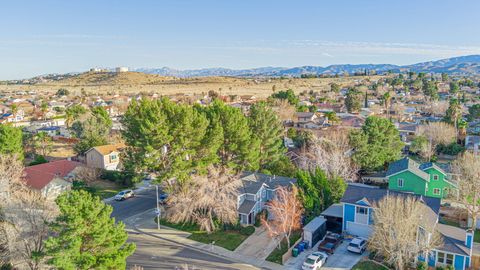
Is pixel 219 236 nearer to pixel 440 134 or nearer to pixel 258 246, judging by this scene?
pixel 258 246

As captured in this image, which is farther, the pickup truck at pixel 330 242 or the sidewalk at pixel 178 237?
the pickup truck at pixel 330 242

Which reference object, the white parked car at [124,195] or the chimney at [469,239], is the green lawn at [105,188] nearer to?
the white parked car at [124,195]

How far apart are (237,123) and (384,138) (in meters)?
22.1

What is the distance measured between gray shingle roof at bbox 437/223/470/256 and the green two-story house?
1157cm

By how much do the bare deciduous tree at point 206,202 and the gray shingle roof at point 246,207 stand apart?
0.71 metres

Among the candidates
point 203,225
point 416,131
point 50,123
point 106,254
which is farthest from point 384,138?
point 50,123

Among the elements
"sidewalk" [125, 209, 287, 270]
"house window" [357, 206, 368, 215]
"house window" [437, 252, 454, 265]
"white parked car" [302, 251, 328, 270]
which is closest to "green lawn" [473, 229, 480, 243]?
"house window" [437, 252, 454, 265]

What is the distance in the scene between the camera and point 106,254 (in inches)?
895

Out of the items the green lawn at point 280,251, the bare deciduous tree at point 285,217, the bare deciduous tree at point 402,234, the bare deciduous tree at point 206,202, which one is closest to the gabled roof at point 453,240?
the bare deciduous tree at point 402,234

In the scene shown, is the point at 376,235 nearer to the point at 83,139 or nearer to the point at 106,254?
the point at 106,254

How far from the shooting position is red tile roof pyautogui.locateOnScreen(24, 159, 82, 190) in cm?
4294

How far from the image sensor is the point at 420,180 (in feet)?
134

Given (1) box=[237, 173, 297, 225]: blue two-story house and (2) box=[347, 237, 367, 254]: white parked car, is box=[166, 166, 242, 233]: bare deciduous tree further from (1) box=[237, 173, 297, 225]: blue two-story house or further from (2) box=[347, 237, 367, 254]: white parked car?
(2) box=[347, 237, 367, 254]: white parked car

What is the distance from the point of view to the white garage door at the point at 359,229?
3203 centimetres
